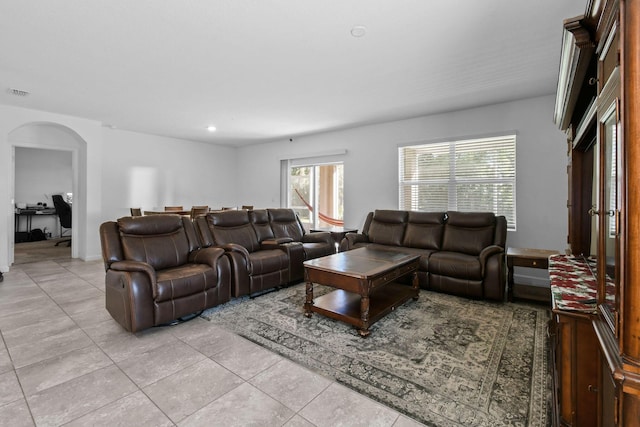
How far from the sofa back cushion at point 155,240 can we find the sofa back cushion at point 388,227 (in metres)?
2.76

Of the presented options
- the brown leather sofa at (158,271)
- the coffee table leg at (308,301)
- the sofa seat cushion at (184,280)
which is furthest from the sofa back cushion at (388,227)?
the sofa seat cushion at (184,280)

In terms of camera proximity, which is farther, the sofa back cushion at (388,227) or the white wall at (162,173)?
the white wall at (162,173)

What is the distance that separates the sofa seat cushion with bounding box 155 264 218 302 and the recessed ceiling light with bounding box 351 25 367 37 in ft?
8.37

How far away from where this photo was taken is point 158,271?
9.86ft

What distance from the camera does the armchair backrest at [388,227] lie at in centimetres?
462

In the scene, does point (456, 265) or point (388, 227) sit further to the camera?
point (388, 227)

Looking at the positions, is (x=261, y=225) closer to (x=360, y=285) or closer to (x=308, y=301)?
(x=308, y=301)

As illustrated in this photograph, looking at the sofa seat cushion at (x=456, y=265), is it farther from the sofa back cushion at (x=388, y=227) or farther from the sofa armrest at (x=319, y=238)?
the sofa armrest at (x=319, y=238)

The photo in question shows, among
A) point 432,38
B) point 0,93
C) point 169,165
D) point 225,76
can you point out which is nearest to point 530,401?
point 432,38

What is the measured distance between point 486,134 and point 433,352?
347 centimetres

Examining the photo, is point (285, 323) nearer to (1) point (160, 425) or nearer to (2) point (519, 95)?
(1) point (160, 425)

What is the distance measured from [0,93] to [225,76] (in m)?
3.20

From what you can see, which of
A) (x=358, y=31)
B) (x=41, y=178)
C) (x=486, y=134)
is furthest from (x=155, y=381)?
(x=41, y=178)

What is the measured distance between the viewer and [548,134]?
158 inches
